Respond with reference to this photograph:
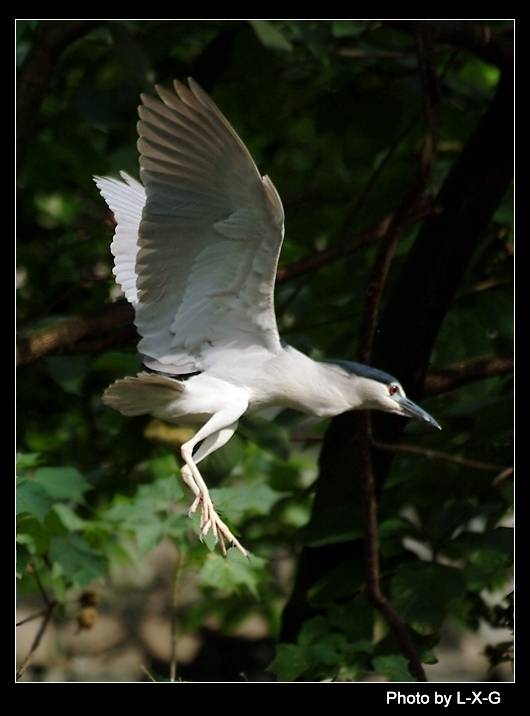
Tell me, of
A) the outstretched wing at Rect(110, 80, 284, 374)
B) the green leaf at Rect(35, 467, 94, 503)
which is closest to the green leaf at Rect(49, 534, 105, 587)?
the green leaf at Rect(35, 467, 94, 503)

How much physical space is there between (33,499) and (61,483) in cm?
22

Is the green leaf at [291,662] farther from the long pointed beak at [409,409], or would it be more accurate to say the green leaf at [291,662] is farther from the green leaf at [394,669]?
the long pointed beak at [409,409]

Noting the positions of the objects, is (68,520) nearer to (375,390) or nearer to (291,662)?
(291,662)

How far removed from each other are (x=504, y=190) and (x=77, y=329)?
1.24 m

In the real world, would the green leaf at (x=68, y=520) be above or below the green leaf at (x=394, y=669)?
below

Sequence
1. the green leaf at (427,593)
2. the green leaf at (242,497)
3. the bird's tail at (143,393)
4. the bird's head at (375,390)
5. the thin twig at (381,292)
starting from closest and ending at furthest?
the bird's tail at (143,393)
the bird's head at (375,390)
the green leaf at (242,497)
the thin twig at (381,292)
the green leaf at (427,593)

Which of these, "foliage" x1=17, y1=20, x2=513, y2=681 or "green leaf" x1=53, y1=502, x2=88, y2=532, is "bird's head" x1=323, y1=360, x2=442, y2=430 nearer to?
"foliage" x1=17, y1=20, x2=513, y2=681

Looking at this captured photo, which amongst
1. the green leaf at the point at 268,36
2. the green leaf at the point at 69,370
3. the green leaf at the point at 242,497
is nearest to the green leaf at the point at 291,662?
the green leaf at the point at 242,497

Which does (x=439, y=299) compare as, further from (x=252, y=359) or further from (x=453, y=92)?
(x=252, y=359)

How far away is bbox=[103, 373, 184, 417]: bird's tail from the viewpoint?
1752 millimetres

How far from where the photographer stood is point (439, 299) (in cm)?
278

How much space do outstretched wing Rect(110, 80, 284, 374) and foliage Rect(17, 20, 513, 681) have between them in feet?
1.56

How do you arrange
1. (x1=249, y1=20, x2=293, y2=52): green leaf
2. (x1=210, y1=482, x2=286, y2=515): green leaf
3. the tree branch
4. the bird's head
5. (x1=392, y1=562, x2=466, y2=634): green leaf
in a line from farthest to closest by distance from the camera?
the tree branch < (x1=392, y1=562, x2=466, y2=634): green leaf < (x1=249, y1=20, x2=293, y2=52): green leaf < (x1=210, y1=482, x2=286, y2=515): green leaf < the bird's head

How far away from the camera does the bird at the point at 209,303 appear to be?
67.5 inches
